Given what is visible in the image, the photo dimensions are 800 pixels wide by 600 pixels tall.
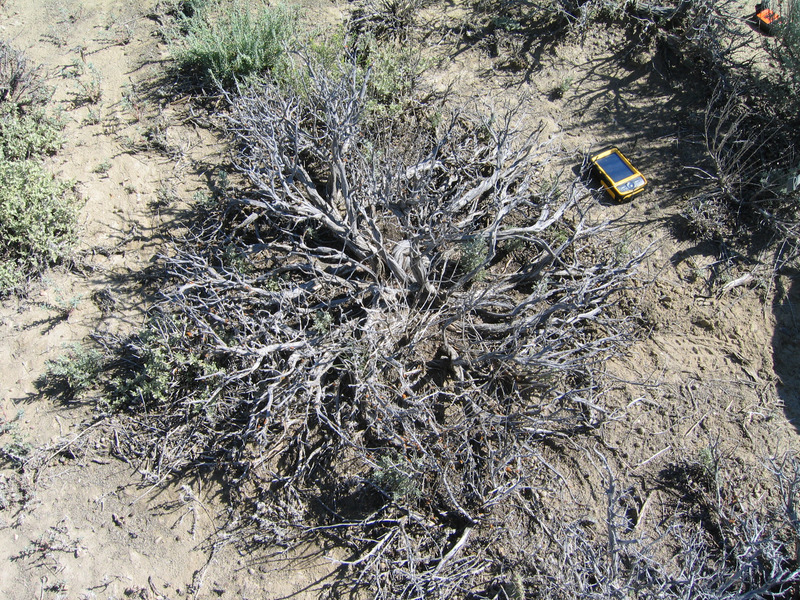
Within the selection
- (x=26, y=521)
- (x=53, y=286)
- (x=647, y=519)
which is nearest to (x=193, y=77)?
(x=53, y=286)

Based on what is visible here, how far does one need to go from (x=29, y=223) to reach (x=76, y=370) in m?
1.34

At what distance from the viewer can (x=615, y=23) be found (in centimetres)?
525

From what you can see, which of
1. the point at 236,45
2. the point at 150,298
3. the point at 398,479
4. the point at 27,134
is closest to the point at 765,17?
the point at 236,45

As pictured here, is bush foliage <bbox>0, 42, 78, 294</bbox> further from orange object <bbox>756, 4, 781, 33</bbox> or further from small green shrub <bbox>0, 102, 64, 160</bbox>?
orange object <bbox>756, 4, 781, 33</bbox>

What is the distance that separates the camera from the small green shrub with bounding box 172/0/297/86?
4887 millimetres

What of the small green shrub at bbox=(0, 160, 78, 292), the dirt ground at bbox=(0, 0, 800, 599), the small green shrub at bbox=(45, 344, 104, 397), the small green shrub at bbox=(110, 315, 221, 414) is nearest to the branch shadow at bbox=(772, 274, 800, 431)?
the dirt ground at bbox=(0, 0, 800, 599)

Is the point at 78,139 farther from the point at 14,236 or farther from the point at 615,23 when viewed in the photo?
the point at 615,23

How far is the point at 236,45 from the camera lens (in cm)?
489

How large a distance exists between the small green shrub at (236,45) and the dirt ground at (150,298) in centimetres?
41

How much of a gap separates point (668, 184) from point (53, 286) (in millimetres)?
4895

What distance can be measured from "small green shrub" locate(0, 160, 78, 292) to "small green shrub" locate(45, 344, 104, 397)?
85 centimetres

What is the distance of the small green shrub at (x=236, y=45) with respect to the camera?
489 cm

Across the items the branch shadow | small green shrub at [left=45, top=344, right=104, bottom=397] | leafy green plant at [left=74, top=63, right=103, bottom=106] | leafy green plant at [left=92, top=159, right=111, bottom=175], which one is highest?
leafy green plant at [left=74, top=63, right=103, bottom=106]

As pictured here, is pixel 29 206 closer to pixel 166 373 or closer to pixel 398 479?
pixel 166 373
